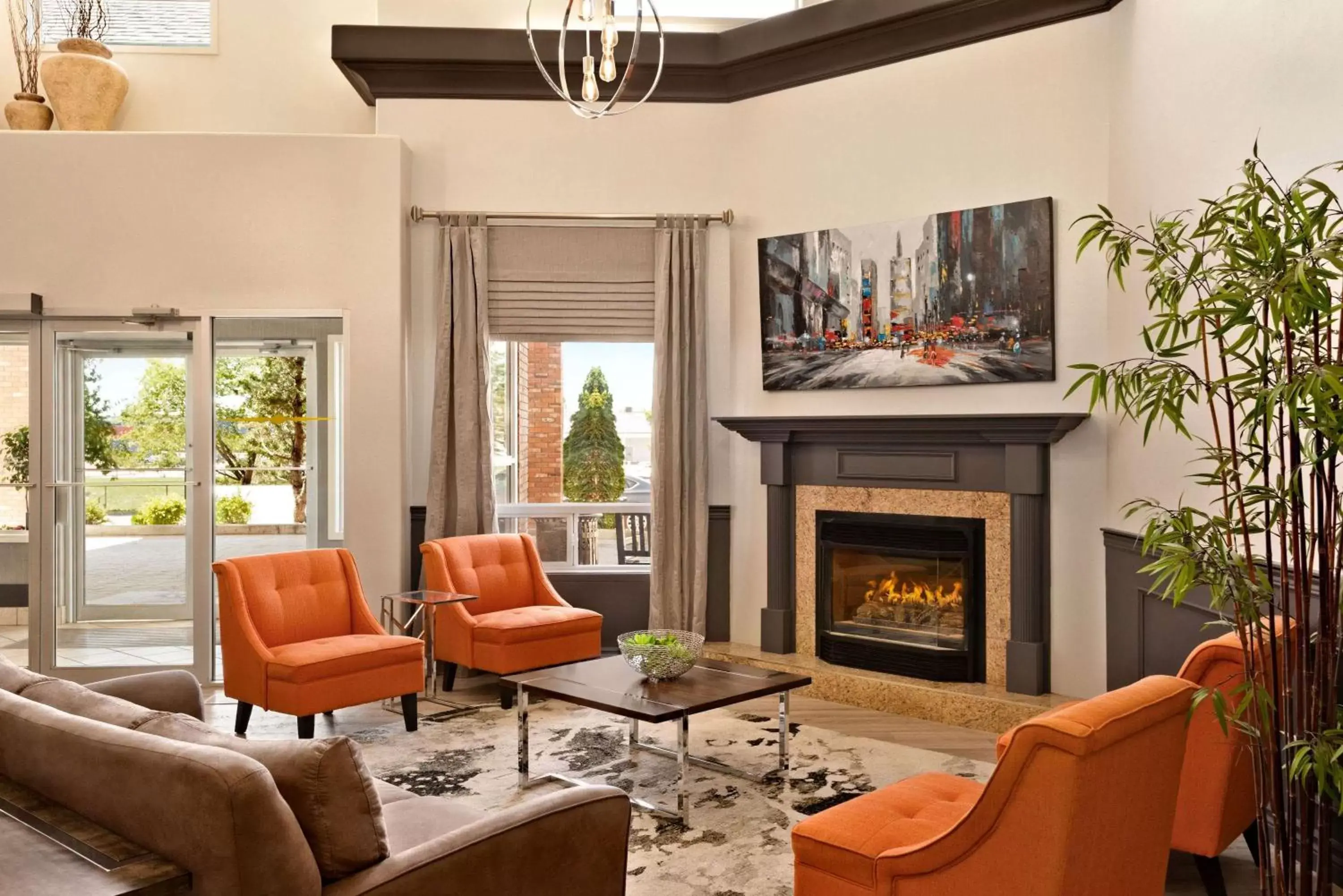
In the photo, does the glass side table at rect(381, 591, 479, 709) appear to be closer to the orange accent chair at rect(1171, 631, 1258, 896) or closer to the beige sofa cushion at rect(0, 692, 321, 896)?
the beige sofa cushion at rect(0, 692, 321, 896)

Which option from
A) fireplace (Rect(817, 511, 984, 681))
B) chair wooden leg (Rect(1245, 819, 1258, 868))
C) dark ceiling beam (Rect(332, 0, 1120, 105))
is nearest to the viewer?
chair wooden leg (Rect(1245, 819, 1258, 868))

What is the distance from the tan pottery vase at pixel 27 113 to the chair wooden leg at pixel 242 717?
363cm

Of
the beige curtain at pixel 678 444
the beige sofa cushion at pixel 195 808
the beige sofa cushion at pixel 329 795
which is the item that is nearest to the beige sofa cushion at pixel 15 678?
the beige sofa cushion at pixel 195 808

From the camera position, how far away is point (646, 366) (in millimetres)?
6820

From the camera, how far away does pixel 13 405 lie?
6070 mm

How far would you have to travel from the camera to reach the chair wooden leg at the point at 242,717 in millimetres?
5055

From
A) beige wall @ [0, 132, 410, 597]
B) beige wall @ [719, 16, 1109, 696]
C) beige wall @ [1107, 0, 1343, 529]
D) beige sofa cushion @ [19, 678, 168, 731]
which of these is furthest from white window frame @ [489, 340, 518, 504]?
beige sofa cushion @ [19, 678, 168, 731]

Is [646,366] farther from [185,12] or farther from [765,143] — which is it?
[185,12]

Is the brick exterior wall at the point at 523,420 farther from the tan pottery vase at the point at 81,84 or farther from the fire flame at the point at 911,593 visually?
the tan pottery vase at the point at 81,84

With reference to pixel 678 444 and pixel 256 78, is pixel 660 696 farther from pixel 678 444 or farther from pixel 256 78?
pixel 256 78

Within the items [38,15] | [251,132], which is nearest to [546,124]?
[251,132]

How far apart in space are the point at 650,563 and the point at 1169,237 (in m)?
4.26

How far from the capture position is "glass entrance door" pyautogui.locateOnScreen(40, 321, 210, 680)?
6.09 meters

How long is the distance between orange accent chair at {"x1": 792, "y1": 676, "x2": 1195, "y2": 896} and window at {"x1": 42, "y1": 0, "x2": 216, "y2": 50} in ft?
20.5
